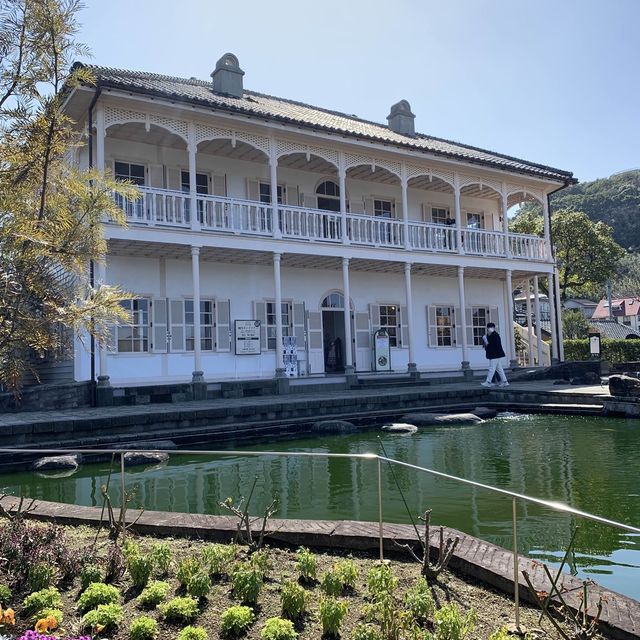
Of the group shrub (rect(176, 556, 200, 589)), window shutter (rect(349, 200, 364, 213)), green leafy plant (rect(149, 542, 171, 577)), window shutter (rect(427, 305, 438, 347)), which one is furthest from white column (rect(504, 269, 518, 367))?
shrub (rect(176, 556, 200, 589))

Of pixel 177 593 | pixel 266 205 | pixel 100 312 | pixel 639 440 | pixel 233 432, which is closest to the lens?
pixel 177 593

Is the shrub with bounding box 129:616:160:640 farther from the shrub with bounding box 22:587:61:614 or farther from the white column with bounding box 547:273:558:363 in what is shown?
the white column with bounding box 547:273:558:363

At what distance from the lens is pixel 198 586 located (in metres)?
3.51

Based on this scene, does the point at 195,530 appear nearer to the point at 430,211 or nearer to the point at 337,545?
the point at 337,545

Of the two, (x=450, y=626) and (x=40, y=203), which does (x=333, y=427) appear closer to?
(x=40, y=203)

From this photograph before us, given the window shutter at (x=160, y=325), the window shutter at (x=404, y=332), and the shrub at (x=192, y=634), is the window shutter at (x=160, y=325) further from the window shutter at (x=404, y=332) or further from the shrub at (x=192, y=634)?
the shrub at (x=192, y=634)

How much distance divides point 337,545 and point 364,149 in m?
15.0

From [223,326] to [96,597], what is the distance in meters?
13.8

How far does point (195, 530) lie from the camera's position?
4770 millimetres

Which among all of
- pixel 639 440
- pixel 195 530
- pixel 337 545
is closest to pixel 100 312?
pixel 195 530

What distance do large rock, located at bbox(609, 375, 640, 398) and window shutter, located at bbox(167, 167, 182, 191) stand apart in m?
11.7

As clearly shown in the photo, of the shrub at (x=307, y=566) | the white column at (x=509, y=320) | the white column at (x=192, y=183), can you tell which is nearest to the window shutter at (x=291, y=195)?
the white column at (x=192, y=183)

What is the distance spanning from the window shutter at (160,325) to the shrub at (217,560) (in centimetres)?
1236

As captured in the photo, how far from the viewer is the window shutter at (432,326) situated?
2117 cm
